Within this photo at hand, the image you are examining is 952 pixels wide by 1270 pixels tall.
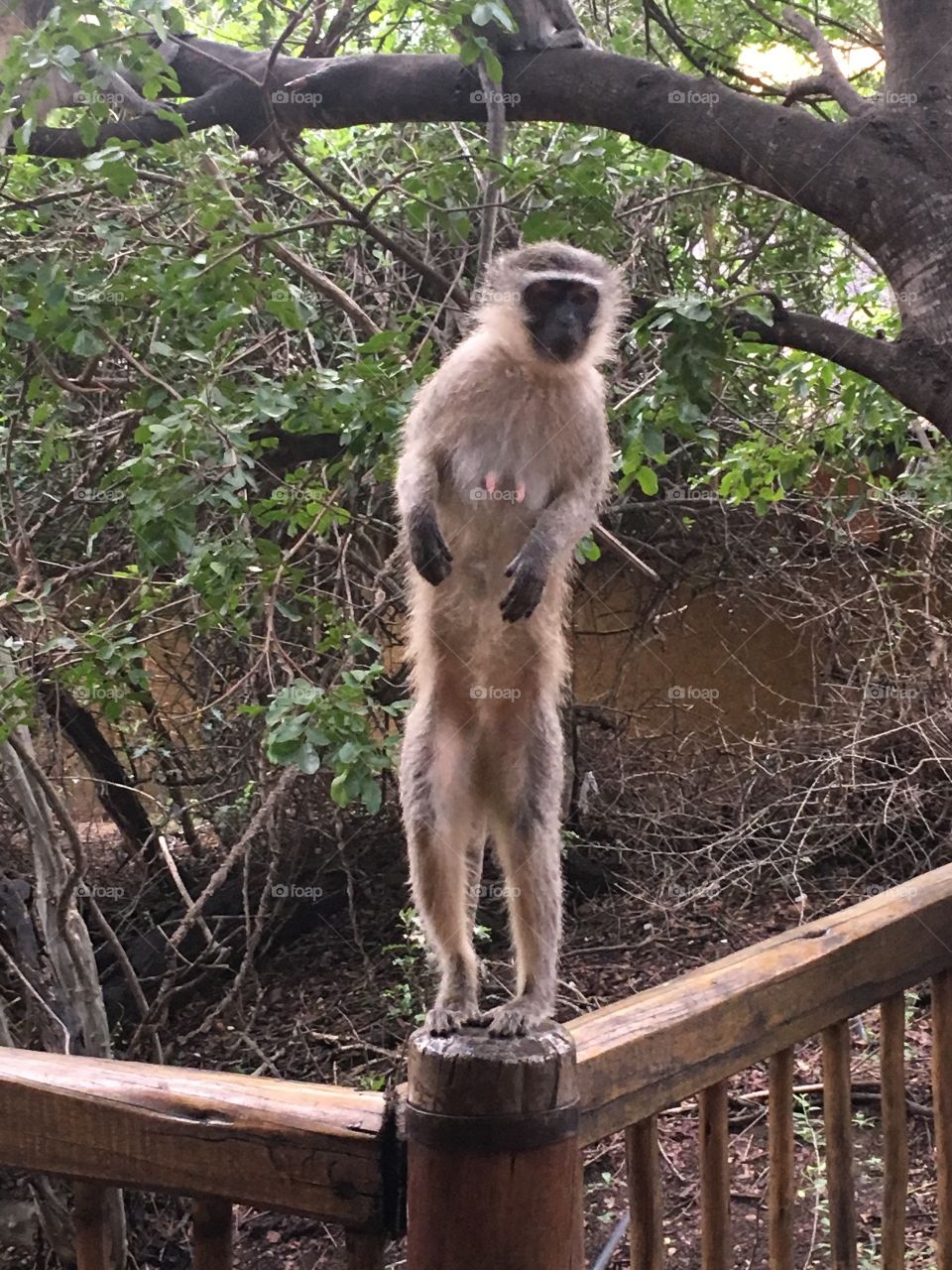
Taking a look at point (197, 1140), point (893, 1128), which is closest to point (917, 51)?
point (893, 1128)

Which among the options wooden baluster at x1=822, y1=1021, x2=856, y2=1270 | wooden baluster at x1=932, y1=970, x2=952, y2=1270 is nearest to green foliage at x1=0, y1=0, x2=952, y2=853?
wooden baluster at x1=822, y1=1021, x2=856, y2=1270

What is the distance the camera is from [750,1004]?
152 centimetres

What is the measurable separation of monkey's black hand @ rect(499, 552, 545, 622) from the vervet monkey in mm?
81

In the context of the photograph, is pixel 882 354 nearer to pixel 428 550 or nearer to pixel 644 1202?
pixel 428 550

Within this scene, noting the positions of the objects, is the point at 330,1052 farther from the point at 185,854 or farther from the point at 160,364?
the point at 160,364

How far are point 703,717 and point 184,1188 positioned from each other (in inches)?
148

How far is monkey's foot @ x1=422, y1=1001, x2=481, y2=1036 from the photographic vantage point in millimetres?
1366

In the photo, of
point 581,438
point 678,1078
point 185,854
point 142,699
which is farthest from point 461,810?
point 185,854

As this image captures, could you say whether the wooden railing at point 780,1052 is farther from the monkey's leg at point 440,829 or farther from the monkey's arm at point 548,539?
the monkey's arm at point 548,539

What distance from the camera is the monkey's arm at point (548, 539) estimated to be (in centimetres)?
154

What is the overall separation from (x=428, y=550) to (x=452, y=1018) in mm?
659

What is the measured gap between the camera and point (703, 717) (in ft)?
15.5

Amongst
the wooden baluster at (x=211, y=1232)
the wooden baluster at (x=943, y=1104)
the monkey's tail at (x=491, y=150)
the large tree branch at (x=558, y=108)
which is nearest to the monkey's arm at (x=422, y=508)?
the monkey's tail at (x=491, y=150)

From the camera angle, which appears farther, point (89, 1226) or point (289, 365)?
point (289, 365)
